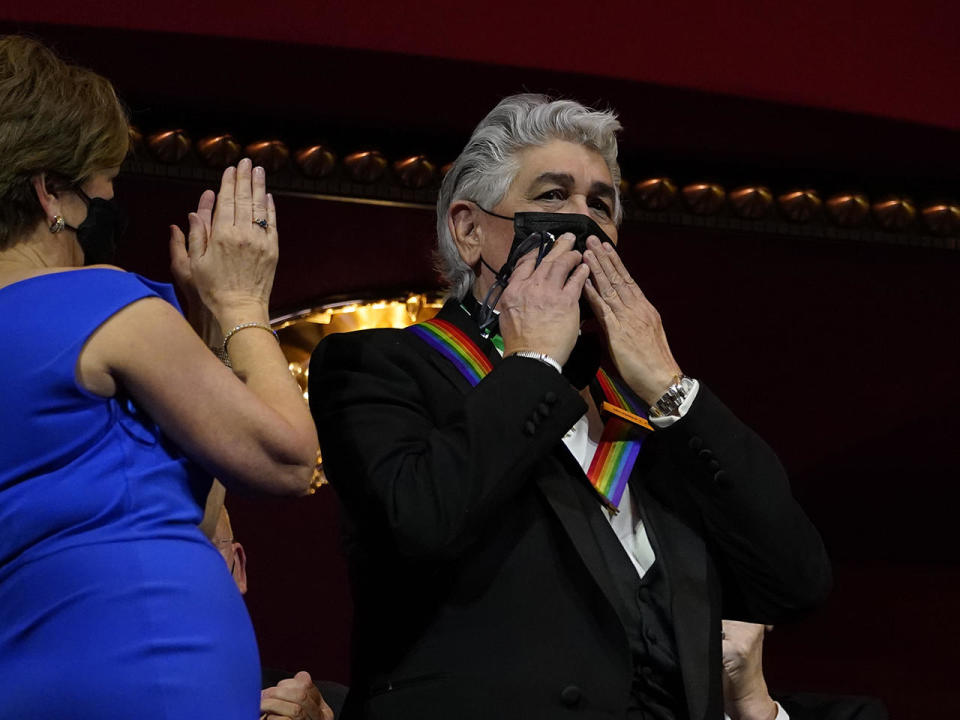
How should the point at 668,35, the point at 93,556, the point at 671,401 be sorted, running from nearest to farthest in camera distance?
1. the point at 93,556
2. the point at 671,401
3. the point at 668,35

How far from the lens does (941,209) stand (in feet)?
8.88

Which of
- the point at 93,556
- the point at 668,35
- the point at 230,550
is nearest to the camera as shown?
the point at 93,556

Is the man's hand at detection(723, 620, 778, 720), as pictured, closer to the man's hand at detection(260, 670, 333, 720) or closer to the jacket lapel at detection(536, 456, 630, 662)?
the jacket lapel at detection(536, 456, 630, 662)

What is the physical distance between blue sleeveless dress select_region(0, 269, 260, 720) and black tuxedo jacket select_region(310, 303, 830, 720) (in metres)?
0.25

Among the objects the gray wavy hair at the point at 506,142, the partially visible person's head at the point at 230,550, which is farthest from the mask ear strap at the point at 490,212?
the partially visible person's head at the point at 230,550

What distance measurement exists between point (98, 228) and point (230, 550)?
86cm

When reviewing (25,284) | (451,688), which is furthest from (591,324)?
(25,284)

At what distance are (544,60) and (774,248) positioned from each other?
556mm

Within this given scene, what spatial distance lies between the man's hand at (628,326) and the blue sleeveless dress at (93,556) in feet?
1.85

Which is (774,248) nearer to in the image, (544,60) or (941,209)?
(941,209)

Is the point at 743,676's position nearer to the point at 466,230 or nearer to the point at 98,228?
the point at 466,230

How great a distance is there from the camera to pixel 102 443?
4.72 feet

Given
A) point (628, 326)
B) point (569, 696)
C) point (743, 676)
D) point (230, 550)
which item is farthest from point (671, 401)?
point (230, 550)

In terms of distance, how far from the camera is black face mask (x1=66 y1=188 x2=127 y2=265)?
156 cm
